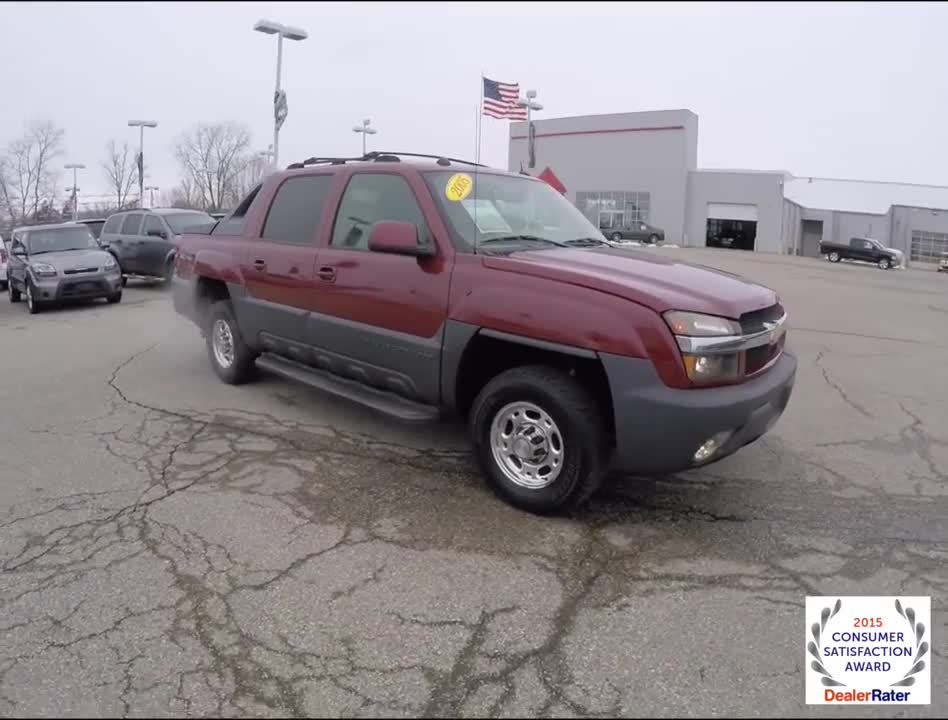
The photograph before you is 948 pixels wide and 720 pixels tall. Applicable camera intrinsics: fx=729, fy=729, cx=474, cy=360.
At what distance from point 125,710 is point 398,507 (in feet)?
6.18

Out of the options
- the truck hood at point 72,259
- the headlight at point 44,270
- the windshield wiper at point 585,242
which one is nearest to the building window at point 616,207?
the truck hood at point 72,259

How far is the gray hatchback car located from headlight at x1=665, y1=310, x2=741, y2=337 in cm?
1252

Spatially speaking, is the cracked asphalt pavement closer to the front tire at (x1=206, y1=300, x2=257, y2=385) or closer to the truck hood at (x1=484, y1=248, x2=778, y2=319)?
the front tire at (x1=206, y1=300, x2=257, y2=385)

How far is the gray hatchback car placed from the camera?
12.9 m

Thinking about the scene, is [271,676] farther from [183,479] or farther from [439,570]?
[183,479]

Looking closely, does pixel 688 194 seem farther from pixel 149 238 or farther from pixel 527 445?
pixel 527 445

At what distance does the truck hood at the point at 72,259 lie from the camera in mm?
13156

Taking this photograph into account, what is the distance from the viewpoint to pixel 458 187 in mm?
4797

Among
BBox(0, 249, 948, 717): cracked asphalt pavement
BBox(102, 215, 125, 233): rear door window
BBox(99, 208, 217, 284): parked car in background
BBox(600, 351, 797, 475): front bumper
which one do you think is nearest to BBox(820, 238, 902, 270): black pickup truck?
BBox(99, 208, 217, 284): parked car in background

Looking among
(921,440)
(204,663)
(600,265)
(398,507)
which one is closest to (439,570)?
(398,507)

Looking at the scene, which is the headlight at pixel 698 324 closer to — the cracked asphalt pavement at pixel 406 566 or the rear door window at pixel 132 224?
the cracked asphalt pavement at pixel 406 566

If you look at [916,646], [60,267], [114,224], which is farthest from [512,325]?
[114,224]

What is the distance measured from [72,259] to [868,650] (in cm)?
1409

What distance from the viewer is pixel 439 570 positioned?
137 inches
